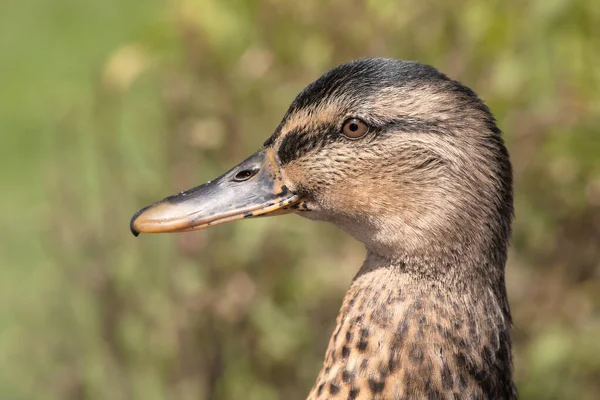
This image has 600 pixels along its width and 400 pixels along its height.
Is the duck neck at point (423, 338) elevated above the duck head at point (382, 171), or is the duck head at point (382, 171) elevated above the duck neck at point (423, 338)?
the duck head at point (382, 171)

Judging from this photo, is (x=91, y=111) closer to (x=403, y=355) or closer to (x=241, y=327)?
(x=241, y=327)

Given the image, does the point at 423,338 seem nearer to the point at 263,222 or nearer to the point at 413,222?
the point at 413,222

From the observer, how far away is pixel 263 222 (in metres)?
2.64

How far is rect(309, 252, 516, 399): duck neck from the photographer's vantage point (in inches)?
66.7

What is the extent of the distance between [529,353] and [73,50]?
3920 millimetres

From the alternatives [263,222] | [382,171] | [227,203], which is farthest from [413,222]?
[263,222]

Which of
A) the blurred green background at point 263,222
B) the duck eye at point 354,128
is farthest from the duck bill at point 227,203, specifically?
the blurred green background at point 263,222

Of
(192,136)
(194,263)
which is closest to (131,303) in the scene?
(194,263)

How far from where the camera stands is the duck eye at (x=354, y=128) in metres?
1.74

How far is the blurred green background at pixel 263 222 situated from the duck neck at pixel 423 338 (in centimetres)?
78

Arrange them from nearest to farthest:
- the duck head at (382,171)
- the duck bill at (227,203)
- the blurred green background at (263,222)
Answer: the duck head at (382,171) → the duck bill at (227,203) → the blurred green background at (263,222)

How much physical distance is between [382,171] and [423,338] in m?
0.32

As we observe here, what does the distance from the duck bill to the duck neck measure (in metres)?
0.26

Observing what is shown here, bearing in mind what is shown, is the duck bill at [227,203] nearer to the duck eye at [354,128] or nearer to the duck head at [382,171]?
the duck head at [382,171]
